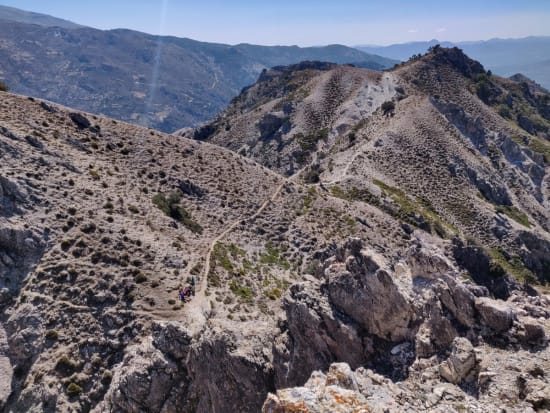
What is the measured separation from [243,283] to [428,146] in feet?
305

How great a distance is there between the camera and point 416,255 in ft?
96.7

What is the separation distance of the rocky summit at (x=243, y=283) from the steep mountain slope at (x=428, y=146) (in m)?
1.31

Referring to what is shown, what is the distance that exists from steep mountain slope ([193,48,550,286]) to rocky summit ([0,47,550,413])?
1310mm

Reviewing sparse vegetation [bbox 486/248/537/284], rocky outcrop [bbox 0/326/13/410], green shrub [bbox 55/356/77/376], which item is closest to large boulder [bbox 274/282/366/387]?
green shrub [bbox 55/356/77/376]

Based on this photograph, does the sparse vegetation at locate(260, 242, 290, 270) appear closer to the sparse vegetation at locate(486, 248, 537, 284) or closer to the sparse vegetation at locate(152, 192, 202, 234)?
the sparse vegetation at locate(152, 192, 202, 234)

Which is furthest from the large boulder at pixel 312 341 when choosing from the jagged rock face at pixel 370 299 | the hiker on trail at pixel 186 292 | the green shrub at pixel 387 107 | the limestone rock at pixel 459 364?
the green shrub at pixel 387 107

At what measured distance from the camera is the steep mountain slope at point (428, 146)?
3878 inches

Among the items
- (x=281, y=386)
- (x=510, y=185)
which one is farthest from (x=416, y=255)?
(x=510, y=185)

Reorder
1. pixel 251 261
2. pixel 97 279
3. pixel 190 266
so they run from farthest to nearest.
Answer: pixel 251 261, pixel 190 266, pixel 97 279

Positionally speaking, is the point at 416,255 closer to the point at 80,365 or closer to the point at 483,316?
the point at 483,316

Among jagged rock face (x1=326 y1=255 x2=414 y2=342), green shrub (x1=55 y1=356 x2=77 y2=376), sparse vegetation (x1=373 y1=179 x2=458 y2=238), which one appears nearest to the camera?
jagged rock face (x1=326 y1=255 x2=414 y2=342)

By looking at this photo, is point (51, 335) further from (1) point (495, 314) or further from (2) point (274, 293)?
(1) point (495, 314)

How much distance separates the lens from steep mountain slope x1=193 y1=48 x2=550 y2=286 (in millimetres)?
98500

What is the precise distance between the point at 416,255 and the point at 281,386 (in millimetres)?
14037
